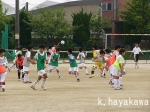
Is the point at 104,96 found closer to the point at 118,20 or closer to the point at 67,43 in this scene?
the point at 67,43

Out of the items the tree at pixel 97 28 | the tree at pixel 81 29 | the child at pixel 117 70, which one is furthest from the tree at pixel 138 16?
the child at pixel 117 70

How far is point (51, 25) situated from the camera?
50938 mm

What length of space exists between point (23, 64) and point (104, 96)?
6.77 m

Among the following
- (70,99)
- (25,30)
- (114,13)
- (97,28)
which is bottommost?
(70,99)

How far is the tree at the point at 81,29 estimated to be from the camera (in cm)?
5181

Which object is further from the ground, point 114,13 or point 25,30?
point 114,13

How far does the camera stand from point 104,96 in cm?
1436

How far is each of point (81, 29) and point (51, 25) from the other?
345 centimetres

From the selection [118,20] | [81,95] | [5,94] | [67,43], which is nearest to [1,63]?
[5,94]

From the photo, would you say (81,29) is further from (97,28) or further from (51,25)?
(51,25)

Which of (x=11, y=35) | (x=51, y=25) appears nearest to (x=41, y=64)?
(x=51, y=25)

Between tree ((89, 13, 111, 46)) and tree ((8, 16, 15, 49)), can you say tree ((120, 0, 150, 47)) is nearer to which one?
tree ((89, 13, 111, 46))

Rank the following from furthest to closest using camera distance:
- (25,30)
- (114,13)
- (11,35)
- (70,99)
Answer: (114,13)
(11,35)
(25,30)
(70,99)

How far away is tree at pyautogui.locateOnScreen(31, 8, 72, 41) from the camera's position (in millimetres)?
51125
